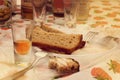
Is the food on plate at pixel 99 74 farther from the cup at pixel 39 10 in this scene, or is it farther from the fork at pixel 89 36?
the cup at pixel 39 10

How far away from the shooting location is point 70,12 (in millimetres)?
1147

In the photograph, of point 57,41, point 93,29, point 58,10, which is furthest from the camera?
point 58,10

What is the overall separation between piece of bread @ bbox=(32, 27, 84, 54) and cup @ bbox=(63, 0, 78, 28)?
164 millimetres

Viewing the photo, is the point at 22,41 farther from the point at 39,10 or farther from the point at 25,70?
the point at 39,10

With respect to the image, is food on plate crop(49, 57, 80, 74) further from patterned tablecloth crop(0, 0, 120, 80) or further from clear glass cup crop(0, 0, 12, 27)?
clear glass cup crop(0, 0, 12, 27)

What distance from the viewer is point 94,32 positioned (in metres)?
1.08

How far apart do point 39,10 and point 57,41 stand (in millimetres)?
258

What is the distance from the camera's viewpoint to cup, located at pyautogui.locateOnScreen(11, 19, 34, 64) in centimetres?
81

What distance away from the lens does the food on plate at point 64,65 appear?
0.76 meters

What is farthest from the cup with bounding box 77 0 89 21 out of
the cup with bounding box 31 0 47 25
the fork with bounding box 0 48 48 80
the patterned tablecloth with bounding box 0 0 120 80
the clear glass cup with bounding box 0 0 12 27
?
the fork with bounding box 0 48 48 80

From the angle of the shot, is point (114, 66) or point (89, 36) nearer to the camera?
point (114, 66)

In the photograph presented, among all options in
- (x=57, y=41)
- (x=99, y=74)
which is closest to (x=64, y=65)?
(x=99, y=74)

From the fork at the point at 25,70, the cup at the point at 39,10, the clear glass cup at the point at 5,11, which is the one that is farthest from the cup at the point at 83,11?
the fork at the point at 25,70

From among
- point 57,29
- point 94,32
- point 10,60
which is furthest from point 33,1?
point 10,60
